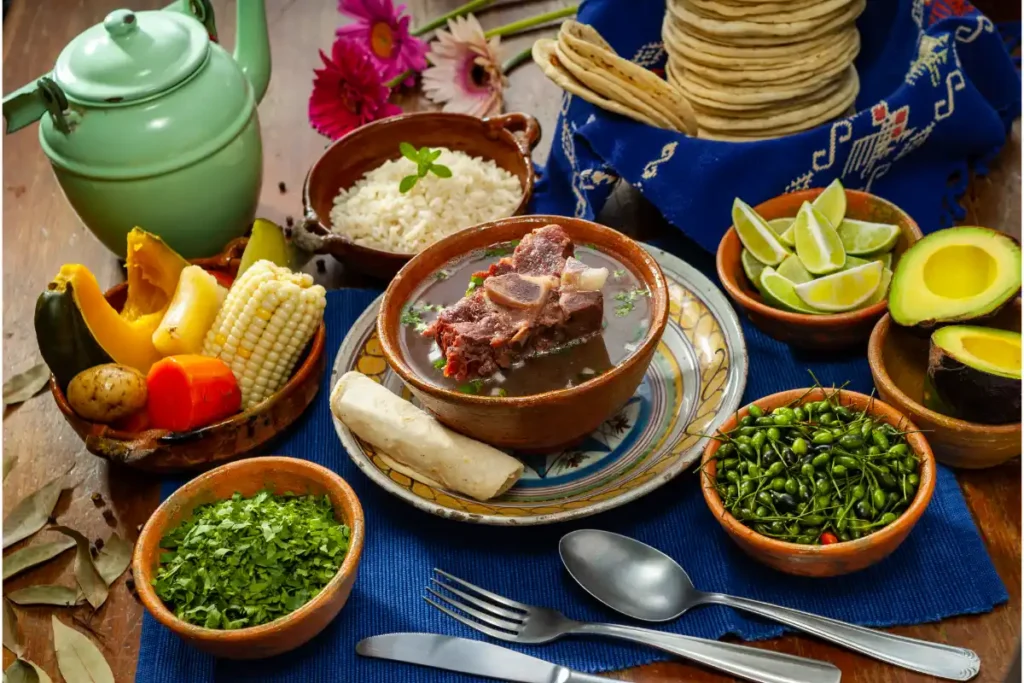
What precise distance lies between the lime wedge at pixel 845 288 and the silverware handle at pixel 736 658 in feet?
2.42

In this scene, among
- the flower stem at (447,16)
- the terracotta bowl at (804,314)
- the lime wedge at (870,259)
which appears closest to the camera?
the terracotta bowl at (804,314)

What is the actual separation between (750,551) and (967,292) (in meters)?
0.65

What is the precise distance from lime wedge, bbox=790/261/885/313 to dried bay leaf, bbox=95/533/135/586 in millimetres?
1388

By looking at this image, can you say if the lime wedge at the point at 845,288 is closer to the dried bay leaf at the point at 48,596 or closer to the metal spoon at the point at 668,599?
the metal spoon at the point at 668,599

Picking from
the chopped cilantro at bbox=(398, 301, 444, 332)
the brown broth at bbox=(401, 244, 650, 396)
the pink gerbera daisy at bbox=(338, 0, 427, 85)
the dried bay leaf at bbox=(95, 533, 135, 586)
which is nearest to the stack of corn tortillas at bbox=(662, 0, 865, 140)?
the brown broth at bbox=(401, 244, 650, 396)

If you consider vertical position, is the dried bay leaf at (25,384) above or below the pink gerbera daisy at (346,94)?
below

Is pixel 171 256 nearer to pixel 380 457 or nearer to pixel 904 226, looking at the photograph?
pixel 380 457

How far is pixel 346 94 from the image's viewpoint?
109 inches

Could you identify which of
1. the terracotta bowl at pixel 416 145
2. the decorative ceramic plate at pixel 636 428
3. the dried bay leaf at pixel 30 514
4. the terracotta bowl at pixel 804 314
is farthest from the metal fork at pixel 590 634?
the terracotta bowl at pixel 416 145

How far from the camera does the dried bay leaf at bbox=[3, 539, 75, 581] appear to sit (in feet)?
5.98

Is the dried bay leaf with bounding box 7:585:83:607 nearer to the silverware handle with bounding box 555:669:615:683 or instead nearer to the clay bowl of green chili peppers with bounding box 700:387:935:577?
the silverware handle with bounding box 555:669:615:683

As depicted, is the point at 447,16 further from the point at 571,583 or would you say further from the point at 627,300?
the point at 571,583

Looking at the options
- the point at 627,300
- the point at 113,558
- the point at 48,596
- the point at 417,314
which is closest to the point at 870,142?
the point at 627,300

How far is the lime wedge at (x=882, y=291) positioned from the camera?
6.34 feet
